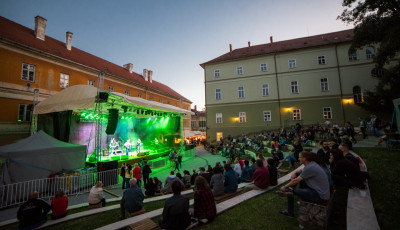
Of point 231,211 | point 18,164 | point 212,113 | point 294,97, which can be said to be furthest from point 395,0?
point 18,164

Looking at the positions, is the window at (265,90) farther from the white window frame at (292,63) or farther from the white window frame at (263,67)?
the white window frame at (292,63)

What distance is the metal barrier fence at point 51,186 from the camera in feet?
24.0

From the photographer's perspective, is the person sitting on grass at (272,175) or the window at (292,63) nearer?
the person sitting on grass at (272,175)

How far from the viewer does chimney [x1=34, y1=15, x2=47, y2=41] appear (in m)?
18.5

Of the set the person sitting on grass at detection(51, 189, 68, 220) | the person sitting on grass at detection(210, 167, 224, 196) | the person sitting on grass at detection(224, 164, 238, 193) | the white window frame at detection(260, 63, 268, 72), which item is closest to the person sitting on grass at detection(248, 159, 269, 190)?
the person sitting on grass at detection(224, 164, 238, 193)

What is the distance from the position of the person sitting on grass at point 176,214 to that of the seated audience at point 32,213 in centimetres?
375

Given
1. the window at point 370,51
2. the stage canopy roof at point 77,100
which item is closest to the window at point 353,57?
the window at point 370,51

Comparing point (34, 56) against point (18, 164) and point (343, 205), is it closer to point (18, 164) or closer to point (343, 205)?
point (18, 164)

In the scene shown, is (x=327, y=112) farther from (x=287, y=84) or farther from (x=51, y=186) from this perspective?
(x=51, y=186)

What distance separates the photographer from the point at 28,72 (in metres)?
15.8

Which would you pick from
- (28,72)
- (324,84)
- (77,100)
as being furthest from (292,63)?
(28,72)

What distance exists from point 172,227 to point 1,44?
2058 cm

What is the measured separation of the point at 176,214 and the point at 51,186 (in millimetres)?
Result: 8752

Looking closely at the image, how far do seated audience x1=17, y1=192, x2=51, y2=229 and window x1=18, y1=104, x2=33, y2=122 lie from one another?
15176mm
